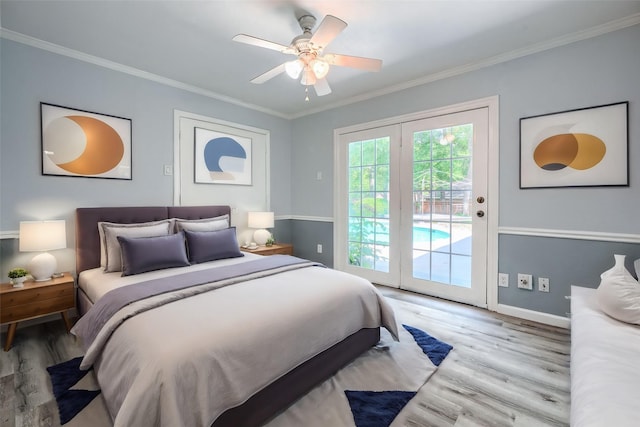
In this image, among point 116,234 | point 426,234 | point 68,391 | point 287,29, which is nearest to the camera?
point 68,391

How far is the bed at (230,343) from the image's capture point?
121 centimetres

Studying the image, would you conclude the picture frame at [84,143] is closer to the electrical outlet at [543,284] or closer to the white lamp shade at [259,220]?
the white lamp shade at [259,220]

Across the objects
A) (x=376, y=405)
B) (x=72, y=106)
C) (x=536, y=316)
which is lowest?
(x=376, y=405)

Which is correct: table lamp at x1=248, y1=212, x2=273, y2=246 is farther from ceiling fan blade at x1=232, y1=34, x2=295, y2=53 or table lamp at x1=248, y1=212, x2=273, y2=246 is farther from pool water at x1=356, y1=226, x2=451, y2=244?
ceiling fan blade at x1=232, y1=34, x2=295, y2=53

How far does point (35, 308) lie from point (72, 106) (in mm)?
1775

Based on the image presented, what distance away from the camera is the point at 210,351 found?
1.31 meters

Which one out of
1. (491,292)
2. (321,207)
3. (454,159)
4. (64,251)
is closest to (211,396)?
(64,251)

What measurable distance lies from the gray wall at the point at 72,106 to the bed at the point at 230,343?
3.02ft

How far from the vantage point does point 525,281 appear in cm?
275

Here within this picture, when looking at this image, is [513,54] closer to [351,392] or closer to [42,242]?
[351,392]

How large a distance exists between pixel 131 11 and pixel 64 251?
7.00ft

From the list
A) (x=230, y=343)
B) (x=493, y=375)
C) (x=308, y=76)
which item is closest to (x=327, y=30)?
(x=308, y=76)

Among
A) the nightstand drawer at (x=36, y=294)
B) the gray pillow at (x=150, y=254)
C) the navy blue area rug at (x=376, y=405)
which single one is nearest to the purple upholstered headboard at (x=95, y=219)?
the nightstand drawer at (x=36, y=294)

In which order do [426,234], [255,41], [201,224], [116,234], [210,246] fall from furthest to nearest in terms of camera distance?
[426,234], [201,224], [210,246], [116,234], [255,41]
